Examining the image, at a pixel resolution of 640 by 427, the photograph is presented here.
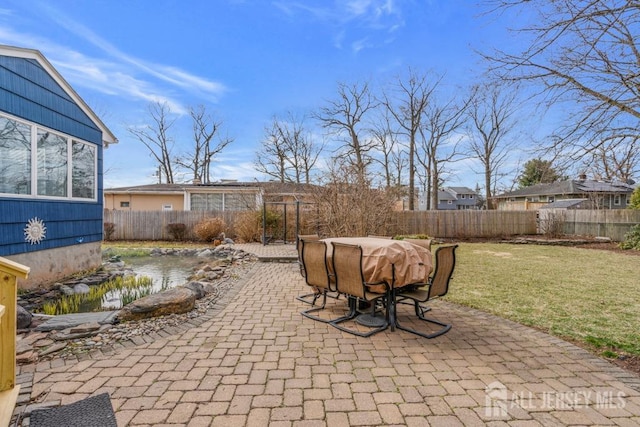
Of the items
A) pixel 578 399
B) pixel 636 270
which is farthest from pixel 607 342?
pixel 636 270

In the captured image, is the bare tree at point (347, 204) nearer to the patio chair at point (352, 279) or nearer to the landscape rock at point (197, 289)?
the landscape rock at point (197, 289)

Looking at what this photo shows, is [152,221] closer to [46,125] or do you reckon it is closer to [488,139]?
[46,125]

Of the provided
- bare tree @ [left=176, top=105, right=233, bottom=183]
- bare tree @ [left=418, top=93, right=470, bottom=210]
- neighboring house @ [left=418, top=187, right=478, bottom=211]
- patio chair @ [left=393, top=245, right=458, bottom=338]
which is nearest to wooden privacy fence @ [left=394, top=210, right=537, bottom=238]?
bare tree @ [left=418, top=93, right=470, bottom=210]

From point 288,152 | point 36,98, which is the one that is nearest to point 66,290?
point 36,98

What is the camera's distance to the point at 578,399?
2453 millimetres

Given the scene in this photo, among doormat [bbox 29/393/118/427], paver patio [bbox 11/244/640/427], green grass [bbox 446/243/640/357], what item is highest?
doormat [bbox 29/393/118/427]

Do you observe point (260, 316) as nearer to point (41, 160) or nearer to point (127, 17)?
point (41, 160)

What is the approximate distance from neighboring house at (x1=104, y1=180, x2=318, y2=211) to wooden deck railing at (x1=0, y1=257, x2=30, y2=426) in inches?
667

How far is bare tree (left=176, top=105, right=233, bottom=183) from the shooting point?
2839cm

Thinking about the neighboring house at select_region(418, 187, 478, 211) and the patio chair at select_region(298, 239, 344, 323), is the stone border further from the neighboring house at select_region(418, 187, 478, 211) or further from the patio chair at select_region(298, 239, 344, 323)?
the neighboring house at select_region(418, 187, 478, 211)

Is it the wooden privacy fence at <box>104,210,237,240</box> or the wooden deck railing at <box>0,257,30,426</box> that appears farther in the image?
the wooden privacy fence at <box>104,210,237,240</box>

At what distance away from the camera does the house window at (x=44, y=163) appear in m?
5.51

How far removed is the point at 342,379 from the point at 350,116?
77.1 feet

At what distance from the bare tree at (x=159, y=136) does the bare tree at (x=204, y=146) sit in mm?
1152
